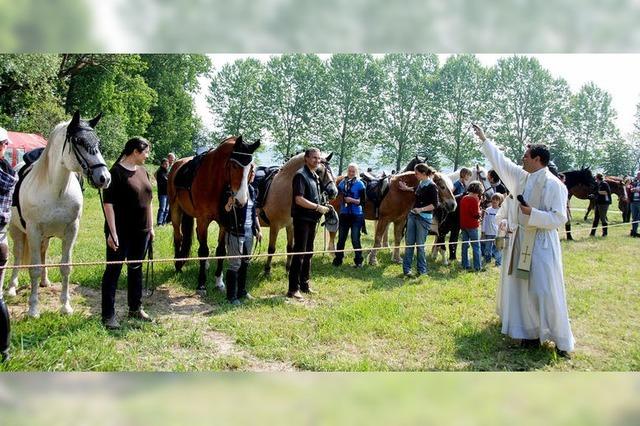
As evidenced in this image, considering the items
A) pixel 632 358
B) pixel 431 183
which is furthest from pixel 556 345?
pixel 431 183

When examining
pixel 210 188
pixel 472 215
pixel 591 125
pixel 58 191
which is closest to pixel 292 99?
pixel 472 215

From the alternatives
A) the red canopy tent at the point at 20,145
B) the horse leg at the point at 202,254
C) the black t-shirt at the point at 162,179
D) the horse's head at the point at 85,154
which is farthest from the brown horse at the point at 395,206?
the red canopy tent at the point at 20,145

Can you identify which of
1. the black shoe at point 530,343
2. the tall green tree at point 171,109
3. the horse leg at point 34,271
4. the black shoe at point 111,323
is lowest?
the black shoe at point 530,343

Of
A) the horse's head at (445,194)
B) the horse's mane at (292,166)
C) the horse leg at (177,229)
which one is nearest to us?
the horse's mane at (292,166)

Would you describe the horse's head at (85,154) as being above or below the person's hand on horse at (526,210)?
above

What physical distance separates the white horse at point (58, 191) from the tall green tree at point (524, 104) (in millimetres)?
24368

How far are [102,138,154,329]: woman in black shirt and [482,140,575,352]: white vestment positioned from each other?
12.0 feet

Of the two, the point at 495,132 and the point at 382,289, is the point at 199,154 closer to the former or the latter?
the point at 382,289

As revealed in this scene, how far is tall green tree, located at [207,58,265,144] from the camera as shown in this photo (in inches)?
605

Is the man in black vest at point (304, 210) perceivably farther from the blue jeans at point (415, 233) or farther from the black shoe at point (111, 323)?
the black shoe at point (111, 323)

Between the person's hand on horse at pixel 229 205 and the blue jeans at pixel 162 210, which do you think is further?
the blue jeans at pixel 162 210

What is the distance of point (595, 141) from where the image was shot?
98.7ft

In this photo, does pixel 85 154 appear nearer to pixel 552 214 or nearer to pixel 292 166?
pixel 292 166

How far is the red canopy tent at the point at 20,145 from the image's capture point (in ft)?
41.4
